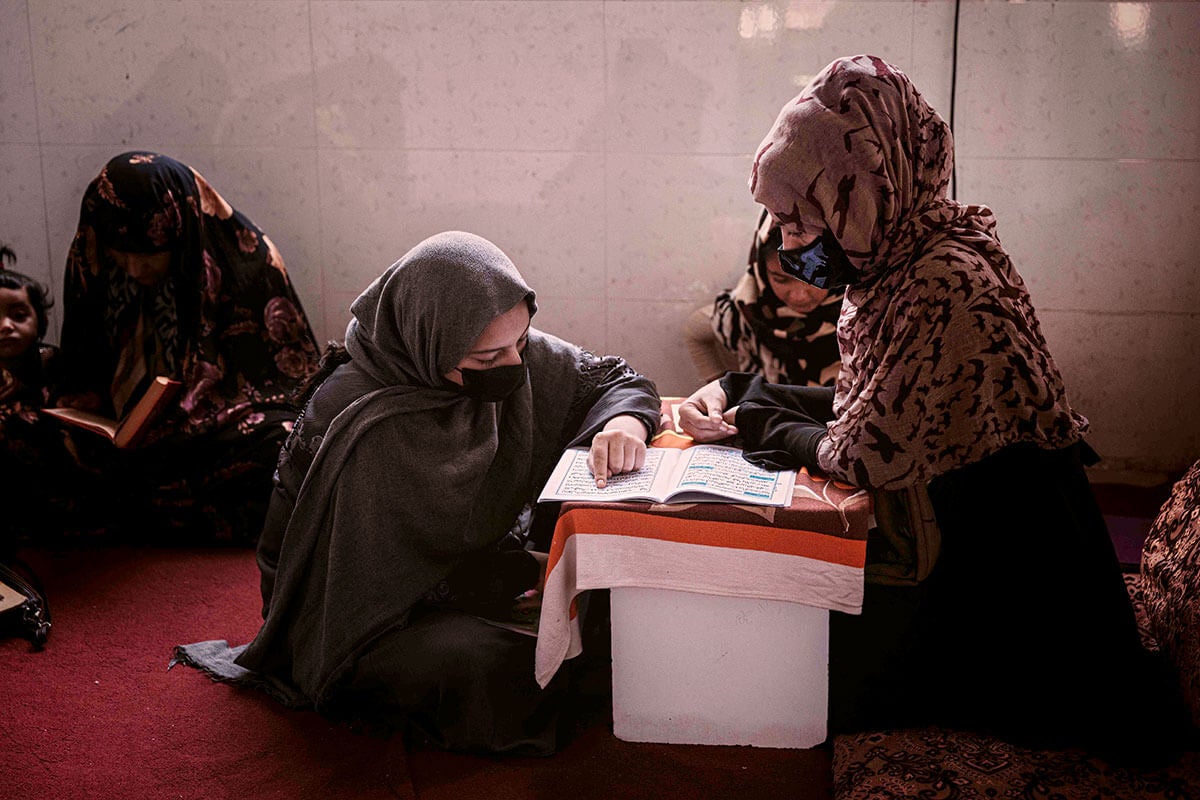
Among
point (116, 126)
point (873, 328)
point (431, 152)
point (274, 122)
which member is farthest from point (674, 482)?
point (116, 126)

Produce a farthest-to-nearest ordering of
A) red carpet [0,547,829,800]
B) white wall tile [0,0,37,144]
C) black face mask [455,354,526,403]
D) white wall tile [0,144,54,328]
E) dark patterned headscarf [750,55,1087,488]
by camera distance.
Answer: white wall tile [0,144,54,328] < white wall tile [0,0,37,144] < black face mask [455,354,526,403] < red carpet [0,547,829,800] < dark patterned headscarf [750,55,1087,488]

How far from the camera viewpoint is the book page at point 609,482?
1777 mm

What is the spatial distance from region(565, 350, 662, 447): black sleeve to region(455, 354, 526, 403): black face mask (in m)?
0.17

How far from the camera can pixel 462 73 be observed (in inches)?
133

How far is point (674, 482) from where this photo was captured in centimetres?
183

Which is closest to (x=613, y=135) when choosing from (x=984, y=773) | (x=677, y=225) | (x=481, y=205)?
(x=677, y=225)

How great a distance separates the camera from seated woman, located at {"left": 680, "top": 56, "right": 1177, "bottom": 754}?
1613 mm

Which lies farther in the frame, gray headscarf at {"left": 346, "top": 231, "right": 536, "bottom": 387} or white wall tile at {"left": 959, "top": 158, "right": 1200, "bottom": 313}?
white wall tile at {"left": 959, "top": 158, "right": 1200, "bottom": 313}

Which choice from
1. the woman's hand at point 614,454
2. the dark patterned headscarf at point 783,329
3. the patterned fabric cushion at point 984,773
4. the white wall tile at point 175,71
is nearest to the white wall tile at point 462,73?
the white wall tile at point 175,71

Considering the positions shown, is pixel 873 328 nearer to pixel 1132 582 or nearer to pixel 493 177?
pixel 1132 582

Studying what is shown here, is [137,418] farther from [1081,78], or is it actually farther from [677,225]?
[1081,78]

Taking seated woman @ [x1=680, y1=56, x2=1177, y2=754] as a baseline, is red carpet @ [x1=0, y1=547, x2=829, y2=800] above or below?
below

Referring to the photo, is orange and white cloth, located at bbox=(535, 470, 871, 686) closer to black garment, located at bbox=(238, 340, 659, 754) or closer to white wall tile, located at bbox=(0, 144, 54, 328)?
black garment, located at bbox=(238, 340, 659, 754)

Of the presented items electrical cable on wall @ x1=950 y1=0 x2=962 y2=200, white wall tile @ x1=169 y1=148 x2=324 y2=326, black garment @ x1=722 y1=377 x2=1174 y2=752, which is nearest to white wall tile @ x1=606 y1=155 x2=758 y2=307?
electrical cable on wall @ x1=950 y1=0 x2=962 y2=200
